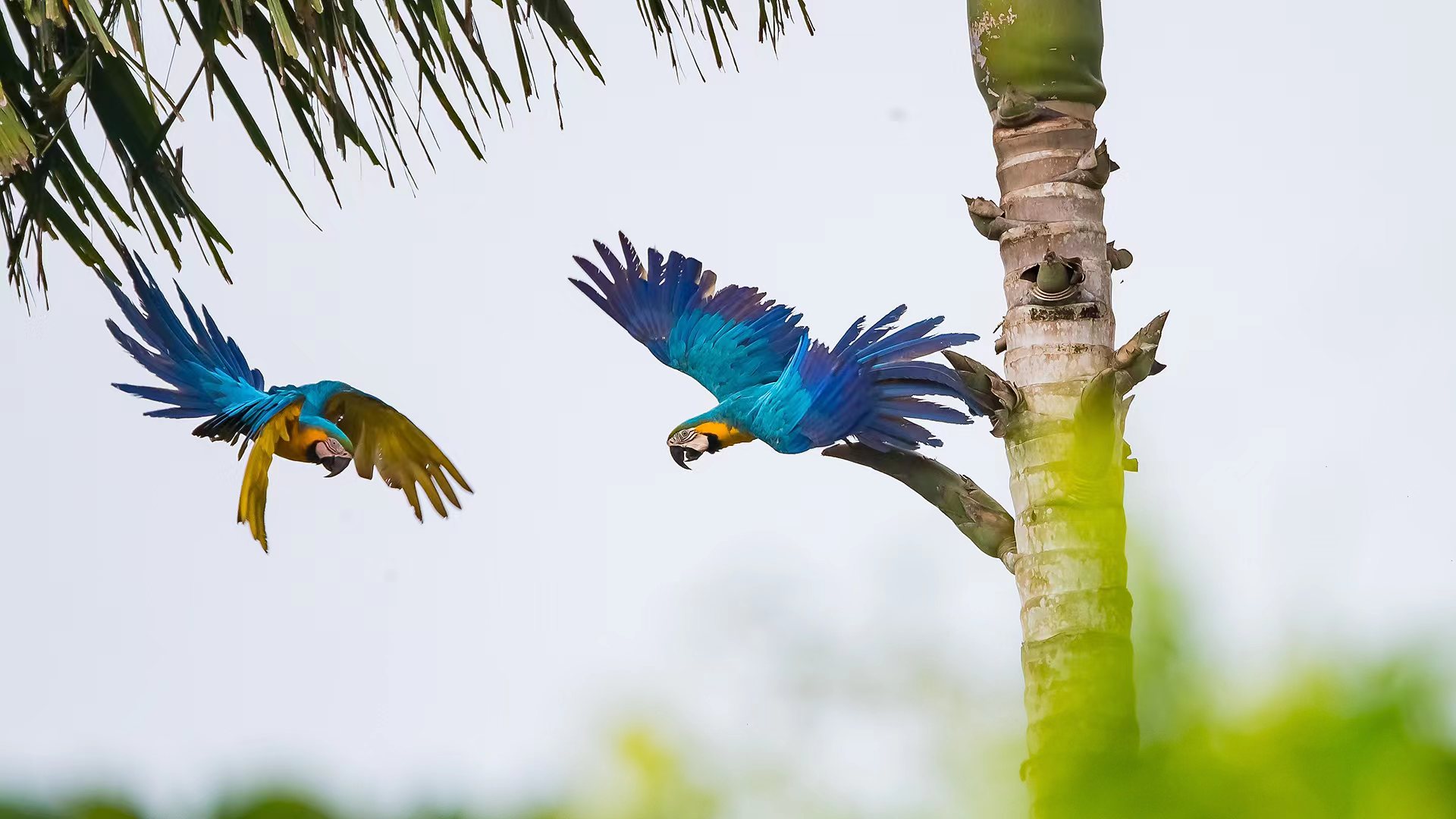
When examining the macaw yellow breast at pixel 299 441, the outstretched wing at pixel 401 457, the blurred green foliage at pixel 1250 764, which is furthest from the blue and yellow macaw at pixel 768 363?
the blurred green foliage at pixel 1250 764

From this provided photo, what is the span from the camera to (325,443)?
14.8 ft

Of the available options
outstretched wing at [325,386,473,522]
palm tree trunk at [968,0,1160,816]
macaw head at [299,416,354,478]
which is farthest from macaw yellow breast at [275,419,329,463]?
palm tree trunk at [968,0,1160,816]

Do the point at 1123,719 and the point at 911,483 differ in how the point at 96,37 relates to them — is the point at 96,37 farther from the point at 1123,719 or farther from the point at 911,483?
the point at 1123,719

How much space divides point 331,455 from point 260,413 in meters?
0.25

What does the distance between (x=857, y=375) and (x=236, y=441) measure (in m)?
1.85

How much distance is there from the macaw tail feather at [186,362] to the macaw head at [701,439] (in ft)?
4.04

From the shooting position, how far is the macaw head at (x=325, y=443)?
450 cm

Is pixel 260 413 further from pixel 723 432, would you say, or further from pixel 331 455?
pixel 723 432

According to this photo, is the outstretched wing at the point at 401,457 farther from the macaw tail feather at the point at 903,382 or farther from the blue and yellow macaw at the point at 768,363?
the macaw tail feather at the point at 903,382

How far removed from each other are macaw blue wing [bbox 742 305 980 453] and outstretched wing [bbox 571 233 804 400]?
1.54 ft

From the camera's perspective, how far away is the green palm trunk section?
340 cm

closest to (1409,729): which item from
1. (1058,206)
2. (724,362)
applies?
(1058,206)

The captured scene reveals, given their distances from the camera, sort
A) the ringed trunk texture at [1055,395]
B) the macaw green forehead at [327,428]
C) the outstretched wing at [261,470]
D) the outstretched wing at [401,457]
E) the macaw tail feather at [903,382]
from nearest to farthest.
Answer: the ringed trunk texture at [1055,395]
the macaw tail feather at [903,382]
the outstretched wing at [261,470]
the macaw green forehead at [327,428]
the outstretched wing at [401,457]

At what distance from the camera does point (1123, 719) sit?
1.09 meters
